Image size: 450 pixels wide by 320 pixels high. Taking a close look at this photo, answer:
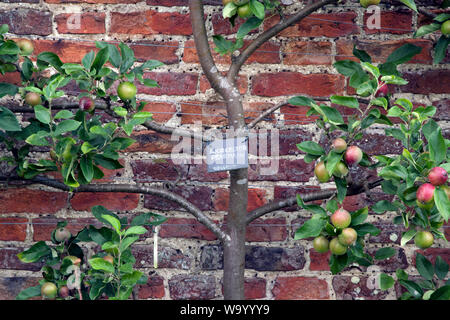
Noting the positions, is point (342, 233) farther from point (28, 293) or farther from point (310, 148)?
point (28, 293)

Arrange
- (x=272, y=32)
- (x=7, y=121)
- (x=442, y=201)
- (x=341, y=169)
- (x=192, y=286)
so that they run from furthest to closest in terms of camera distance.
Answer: (x=192, y=286) < (x=272, y=32) < (x=7, y=121) < (x=341, y=169) < (x=442, y=201)

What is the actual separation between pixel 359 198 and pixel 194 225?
47 cm

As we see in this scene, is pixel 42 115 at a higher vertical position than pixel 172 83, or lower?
lower

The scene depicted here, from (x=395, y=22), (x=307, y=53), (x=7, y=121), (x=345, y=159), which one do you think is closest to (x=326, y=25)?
(x=307, y=53)

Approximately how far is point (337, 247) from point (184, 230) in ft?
1.62

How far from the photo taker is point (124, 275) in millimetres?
1130

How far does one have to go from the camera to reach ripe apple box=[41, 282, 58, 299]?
1166 mm

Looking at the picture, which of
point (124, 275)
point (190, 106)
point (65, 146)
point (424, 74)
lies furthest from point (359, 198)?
point (65, 146)

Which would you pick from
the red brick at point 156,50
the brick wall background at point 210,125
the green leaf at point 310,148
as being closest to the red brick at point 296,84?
the brick wall background at point 210,125

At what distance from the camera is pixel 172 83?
1.47 meters

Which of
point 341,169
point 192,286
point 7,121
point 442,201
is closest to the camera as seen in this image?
point 442,201

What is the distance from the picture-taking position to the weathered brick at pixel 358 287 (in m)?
1.45

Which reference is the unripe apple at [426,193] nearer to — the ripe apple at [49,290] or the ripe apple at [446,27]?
the ripe apple at [446,27]

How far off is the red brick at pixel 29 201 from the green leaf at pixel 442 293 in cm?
98
